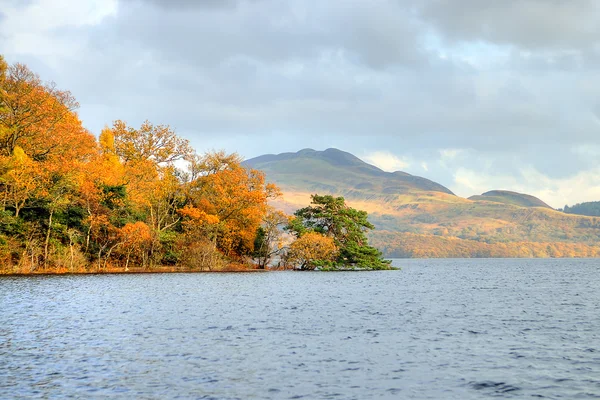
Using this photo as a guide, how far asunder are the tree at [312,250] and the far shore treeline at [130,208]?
0.19m

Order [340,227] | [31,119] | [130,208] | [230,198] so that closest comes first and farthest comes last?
[31,119]
[130,208]
[230,198]
[340,227]

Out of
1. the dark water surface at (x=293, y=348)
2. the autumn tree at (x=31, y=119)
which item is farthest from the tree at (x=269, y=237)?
the dark water surface at (x=293, y=348)

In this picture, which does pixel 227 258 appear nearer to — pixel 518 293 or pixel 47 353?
pixel 518 293

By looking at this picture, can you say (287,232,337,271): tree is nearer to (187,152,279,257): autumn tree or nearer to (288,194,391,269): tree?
(288,194,391,269): tree

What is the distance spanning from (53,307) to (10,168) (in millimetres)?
32966

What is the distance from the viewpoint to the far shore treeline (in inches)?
2532

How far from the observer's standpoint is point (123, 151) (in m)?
86.4

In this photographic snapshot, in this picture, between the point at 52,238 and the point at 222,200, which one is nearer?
the point at 52,238

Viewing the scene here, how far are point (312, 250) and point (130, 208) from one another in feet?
101

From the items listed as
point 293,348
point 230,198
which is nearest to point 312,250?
point 230,198

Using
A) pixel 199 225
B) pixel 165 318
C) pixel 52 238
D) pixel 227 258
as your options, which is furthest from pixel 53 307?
pixel 227 258

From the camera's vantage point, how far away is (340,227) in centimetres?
9338

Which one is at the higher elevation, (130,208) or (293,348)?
(130,208)

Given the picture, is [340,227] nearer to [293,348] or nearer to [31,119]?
[31,119]
